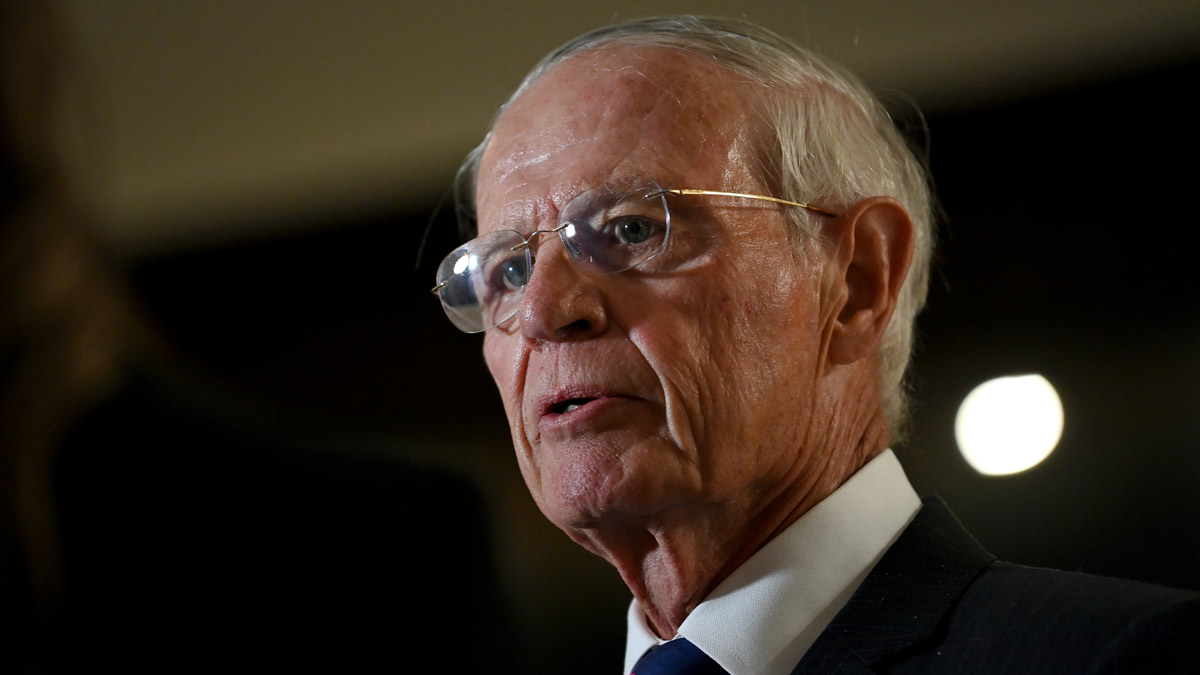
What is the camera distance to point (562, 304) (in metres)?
1.23

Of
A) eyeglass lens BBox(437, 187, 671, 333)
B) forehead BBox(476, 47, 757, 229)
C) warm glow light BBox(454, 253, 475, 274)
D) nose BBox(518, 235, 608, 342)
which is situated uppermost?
forehead BBox(476, 47, 757, 229)

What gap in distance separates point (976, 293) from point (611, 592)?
984 mm

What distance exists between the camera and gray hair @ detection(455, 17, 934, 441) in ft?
4.42

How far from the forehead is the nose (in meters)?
0.10

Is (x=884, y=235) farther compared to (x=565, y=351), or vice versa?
(x=884, y=235)

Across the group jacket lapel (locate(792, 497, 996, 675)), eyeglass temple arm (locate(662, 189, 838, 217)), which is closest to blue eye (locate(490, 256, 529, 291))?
eyeglass temple arm (locate(662, 189, 838, 217))

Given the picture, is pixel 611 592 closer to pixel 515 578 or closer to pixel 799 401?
pixel 515 578

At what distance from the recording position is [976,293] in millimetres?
2039

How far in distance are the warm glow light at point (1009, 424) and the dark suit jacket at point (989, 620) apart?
2.29ft

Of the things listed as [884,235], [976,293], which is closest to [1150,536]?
[976,293]

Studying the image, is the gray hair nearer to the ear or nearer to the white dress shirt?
the ear

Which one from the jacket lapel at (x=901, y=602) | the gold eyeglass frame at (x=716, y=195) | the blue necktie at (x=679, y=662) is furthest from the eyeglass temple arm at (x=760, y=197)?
the blue necktie at (x=679, y=662)

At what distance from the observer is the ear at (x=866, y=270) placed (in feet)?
4.41

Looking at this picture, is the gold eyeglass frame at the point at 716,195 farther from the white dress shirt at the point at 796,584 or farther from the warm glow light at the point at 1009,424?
the warm glow light at the point at 1009,424
